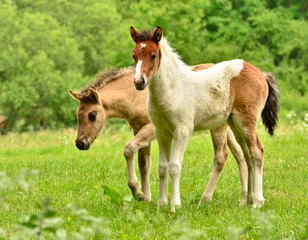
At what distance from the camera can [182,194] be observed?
7.47m

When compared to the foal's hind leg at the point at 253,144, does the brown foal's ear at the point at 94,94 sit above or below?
above

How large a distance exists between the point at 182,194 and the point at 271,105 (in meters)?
1.84

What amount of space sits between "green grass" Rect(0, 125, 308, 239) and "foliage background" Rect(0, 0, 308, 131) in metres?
14.7

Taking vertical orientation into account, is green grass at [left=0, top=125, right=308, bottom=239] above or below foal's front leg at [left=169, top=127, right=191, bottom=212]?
below

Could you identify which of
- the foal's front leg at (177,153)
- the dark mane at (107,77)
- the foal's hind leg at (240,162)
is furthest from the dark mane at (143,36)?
the foal's hind leg at (240,162)

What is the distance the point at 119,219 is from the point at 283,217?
1801 mm

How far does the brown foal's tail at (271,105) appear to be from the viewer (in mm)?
6934

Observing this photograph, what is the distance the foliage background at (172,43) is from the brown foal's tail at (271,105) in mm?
19373

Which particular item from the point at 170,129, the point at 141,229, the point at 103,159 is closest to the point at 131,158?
the point at 170,129

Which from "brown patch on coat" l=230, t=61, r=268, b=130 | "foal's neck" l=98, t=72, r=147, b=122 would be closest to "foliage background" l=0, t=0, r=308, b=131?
"foal's neck" l=98, t=72, r=147, b=122

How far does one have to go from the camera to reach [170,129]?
5.99m

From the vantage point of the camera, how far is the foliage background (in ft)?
87.4

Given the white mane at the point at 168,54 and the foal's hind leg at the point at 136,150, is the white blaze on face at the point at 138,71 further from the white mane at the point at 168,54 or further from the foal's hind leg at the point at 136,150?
the foal's hind leg at the point at 136,150

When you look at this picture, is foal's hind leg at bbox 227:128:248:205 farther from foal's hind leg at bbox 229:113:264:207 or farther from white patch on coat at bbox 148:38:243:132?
white patch on coat at bbox 148:38:243:132
